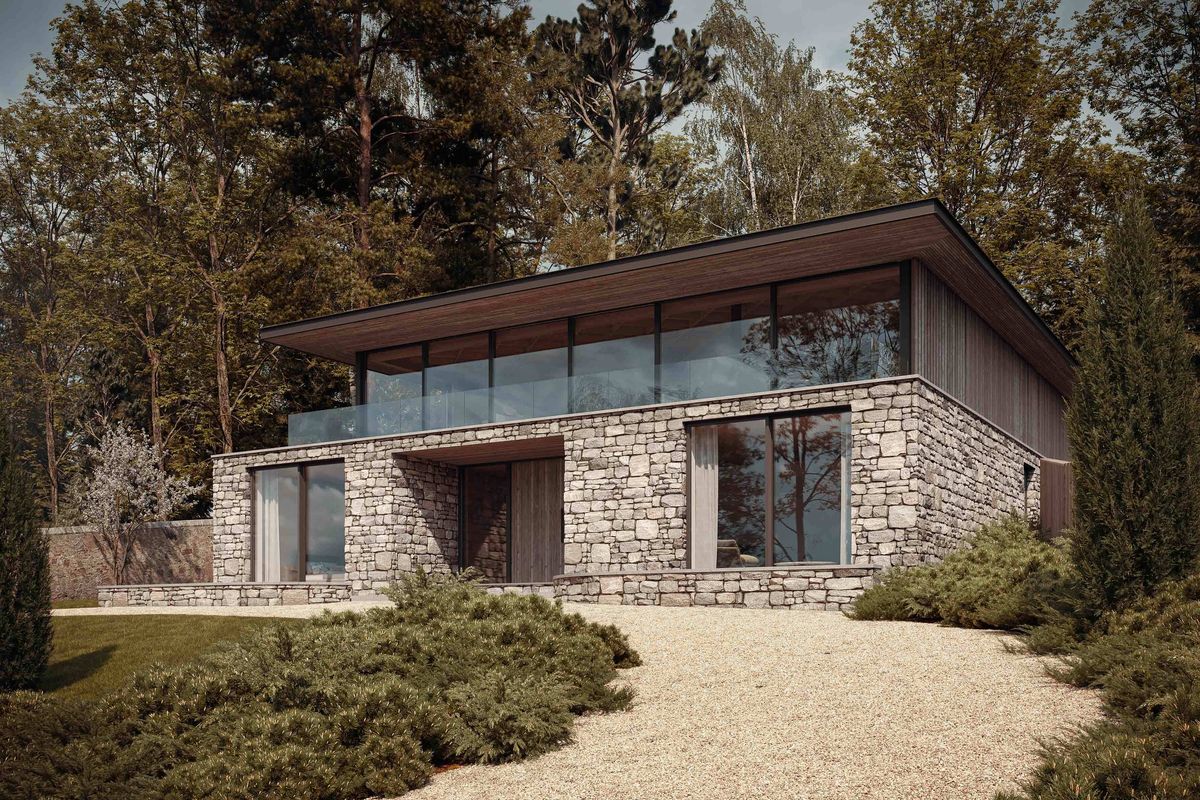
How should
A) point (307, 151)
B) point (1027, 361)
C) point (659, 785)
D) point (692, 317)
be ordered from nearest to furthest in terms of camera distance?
point (659, 785), point (692, 317), point (1027, 361), point (307, 151)

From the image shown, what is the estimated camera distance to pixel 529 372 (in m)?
18.9

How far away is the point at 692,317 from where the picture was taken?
56.7ft

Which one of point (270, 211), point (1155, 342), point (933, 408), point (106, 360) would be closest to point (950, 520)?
point (933, 408)

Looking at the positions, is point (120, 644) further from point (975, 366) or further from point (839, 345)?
point (975, 366)

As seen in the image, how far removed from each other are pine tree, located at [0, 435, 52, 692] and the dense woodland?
15.8 meters

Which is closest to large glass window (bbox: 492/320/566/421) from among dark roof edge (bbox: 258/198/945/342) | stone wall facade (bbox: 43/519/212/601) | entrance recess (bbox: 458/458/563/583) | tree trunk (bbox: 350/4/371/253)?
dark roof edge (bbox: 258/198/945/342)

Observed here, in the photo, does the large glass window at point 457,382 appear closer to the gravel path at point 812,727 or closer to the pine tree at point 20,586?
the pine tree at point 20,586

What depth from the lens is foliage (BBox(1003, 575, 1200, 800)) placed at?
5.43 metres

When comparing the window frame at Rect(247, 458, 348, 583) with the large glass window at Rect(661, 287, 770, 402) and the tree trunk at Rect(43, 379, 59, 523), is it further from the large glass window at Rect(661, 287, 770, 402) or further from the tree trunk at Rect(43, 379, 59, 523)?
the tree trunk at Rect(43, 379, 59, 523)

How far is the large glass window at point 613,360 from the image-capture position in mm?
17016

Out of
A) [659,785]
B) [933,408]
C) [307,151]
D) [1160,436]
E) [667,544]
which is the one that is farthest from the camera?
[307,151]

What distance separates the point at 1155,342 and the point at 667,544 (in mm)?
8262

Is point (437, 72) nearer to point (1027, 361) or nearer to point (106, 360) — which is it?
point (106, 360)

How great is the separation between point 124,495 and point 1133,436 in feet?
76.3
